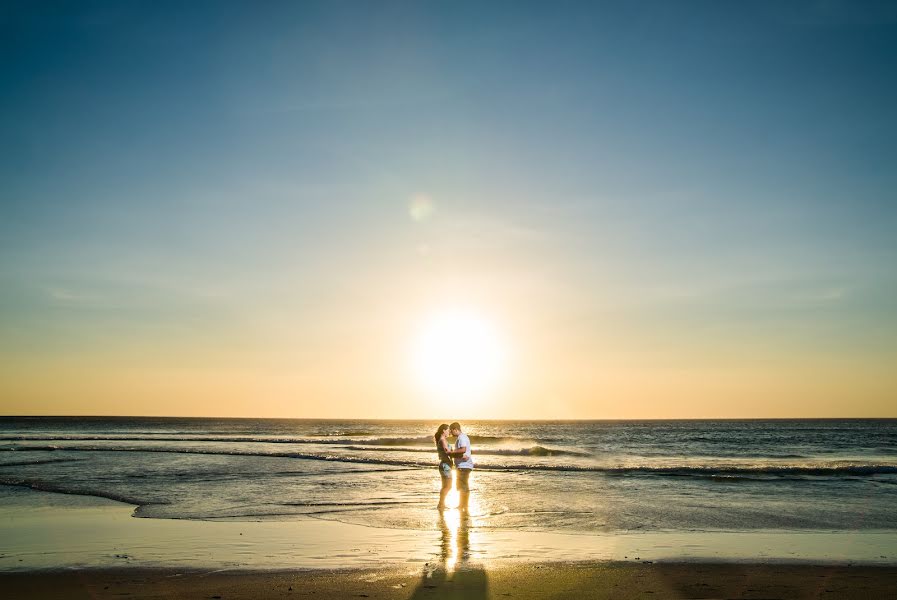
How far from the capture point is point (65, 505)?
51.1 ft

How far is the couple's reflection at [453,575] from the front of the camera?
7.62m

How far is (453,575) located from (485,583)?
569 millimetres

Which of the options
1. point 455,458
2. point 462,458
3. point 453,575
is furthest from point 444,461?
point 453,575

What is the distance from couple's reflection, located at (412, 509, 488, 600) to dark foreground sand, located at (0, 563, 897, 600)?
0.04 ft

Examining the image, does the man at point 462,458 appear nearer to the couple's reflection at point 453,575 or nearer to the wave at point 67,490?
the couple's reflection at point 453,575

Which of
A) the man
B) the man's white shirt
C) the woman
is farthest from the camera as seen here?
the woman

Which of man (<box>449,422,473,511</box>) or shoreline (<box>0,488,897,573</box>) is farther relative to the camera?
man (<box>449,422,473,511</box>)

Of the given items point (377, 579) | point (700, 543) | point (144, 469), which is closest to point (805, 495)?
point (700, 543)


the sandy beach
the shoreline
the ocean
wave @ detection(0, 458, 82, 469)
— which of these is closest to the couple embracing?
the ocean

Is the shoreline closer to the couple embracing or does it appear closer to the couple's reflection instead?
the couple's reflection

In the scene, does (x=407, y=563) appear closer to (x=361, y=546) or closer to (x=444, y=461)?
(x=361, y=546)

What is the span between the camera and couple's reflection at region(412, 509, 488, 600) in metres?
7.62

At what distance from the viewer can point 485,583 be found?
8.10 meters

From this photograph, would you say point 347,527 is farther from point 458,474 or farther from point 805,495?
point 805,495
